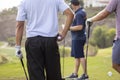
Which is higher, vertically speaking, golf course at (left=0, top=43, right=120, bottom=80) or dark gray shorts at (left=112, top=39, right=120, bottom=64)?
dark gray shorts at (left=112, top=39, right=120, bottom=64)

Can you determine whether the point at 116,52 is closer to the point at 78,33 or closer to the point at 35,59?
the point at 35,59

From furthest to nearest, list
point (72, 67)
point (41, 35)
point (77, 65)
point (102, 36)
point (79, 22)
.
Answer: point (102, 36) < point (72, 67) < point (77, 65) < point (79, 22) < point (41, 35)

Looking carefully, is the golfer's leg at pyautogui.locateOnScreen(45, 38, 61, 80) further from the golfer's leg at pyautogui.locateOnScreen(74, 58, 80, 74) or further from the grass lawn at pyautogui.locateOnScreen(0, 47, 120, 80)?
the grass lawn at pyautogui.locateOnScreen(0, 47, 120, 80)

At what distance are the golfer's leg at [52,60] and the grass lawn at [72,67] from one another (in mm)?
2333

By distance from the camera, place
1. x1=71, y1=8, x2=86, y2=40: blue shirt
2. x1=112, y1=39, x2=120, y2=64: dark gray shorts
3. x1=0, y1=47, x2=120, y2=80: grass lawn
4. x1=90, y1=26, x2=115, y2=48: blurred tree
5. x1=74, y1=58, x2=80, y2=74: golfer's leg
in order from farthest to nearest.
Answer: x1=90, y1=26, x2=115, y2=48: blurred tree < x1=0, y1=47, x2=120, y2=80: grass lawn < x1=74, y1=58, x2=80, y2=74: golfer's leg < x1=71, y1=8, x2=86, y2=40: blue shirt < x1=112, y1=39, x2=120, y2=64: dark gray shorts

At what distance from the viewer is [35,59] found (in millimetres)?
4176

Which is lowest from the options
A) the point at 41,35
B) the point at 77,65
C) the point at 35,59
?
the point at 77,65

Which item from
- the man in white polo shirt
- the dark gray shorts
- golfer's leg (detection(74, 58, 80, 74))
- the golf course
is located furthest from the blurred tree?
the man in white polo shirt

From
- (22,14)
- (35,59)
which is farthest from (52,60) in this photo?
(22,14)

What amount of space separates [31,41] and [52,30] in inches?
9.0

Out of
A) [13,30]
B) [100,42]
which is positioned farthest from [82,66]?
[13,30]

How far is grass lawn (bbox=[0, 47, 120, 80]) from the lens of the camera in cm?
660

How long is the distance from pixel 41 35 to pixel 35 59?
0.79ft

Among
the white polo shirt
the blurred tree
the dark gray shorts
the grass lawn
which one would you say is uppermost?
the white polo shirt
